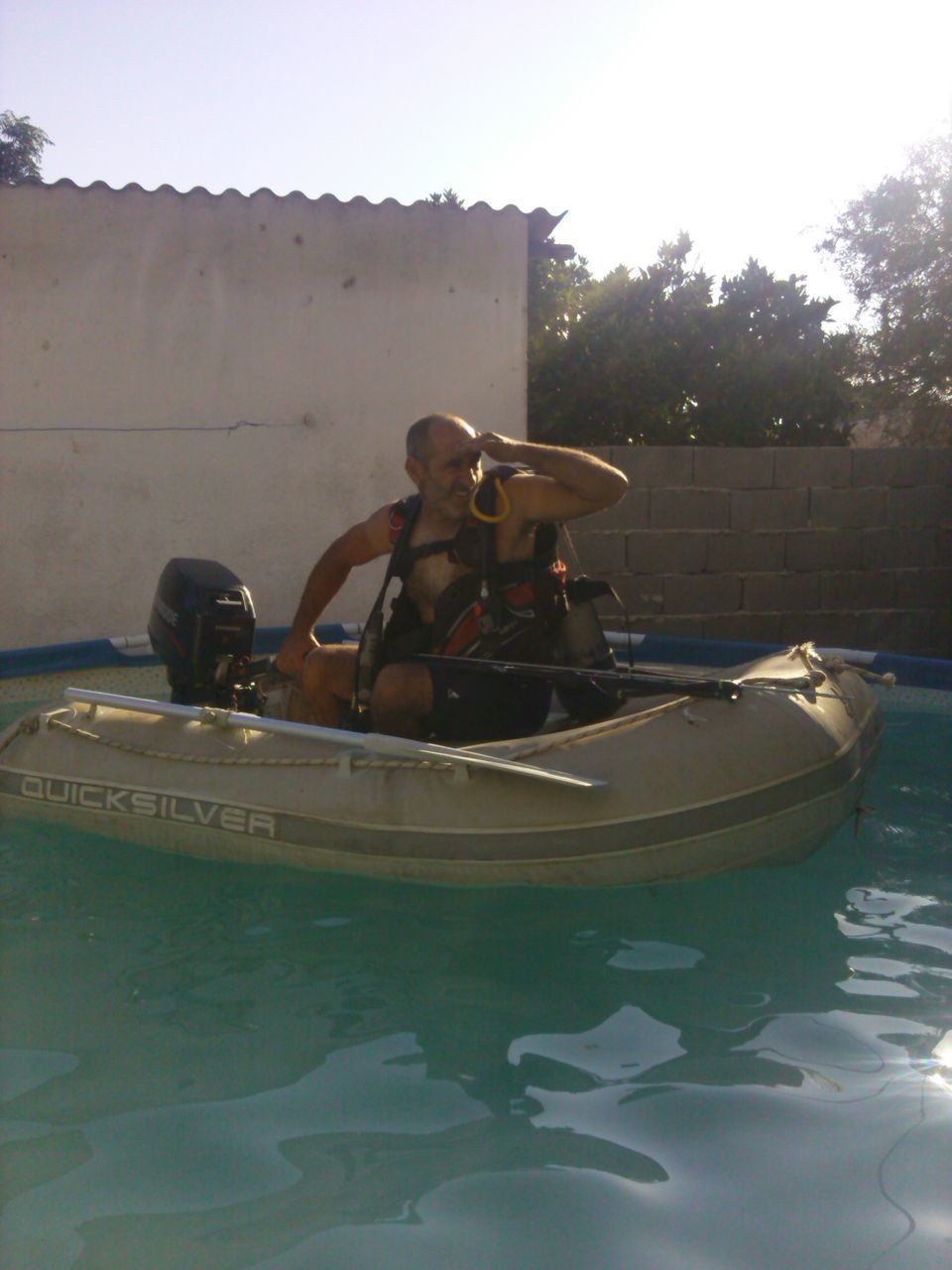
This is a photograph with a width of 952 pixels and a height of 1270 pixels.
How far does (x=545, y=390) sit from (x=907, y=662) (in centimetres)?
542

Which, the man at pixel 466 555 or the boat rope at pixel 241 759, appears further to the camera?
the man at pixel 466 555

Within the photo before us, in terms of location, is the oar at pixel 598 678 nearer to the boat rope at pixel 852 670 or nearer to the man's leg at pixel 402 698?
the man's leg at pixel 402 698

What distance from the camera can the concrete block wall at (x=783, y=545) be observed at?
6.62m

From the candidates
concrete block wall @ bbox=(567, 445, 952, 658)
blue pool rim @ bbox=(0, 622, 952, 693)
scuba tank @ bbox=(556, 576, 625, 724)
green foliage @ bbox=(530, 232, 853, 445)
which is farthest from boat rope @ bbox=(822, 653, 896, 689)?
green foliage @ bbox=(530, 232, 853, 445)

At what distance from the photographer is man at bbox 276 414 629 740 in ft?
10.8

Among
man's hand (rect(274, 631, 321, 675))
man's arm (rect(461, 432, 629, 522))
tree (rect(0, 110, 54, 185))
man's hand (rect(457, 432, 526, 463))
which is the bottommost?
man's hand (rect(274, 631, 321, 675))

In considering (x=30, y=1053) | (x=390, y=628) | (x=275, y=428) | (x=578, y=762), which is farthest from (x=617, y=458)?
(x=30, y=1053)

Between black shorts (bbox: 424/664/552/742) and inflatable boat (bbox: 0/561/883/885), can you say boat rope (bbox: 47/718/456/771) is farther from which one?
black shorts (bbox: 424/664/552/742)

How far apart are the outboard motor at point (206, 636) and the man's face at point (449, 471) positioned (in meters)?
0.70

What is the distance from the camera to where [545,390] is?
9977 mm

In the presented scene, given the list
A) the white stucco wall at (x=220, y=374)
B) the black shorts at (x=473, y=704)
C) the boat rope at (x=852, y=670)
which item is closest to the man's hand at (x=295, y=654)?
the black shorts at (x=473, y=704)

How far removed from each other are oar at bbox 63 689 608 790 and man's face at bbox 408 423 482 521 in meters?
0.74

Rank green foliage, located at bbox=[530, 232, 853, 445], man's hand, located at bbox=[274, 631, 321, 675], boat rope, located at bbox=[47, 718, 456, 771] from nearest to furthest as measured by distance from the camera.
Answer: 1. boat rope, located at bbox=[47, 718, 456, 771]
2. man's hand, located at bbox=[274, 631, 321, 675]
3. green foliage, located at bbox=[530, 232, 853, 445]

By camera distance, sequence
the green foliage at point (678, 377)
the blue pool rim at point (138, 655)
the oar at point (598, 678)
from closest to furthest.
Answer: the oar at point (598, 678), the blue pool rim at point (138, 655), the green foliage at point (678, 377)
